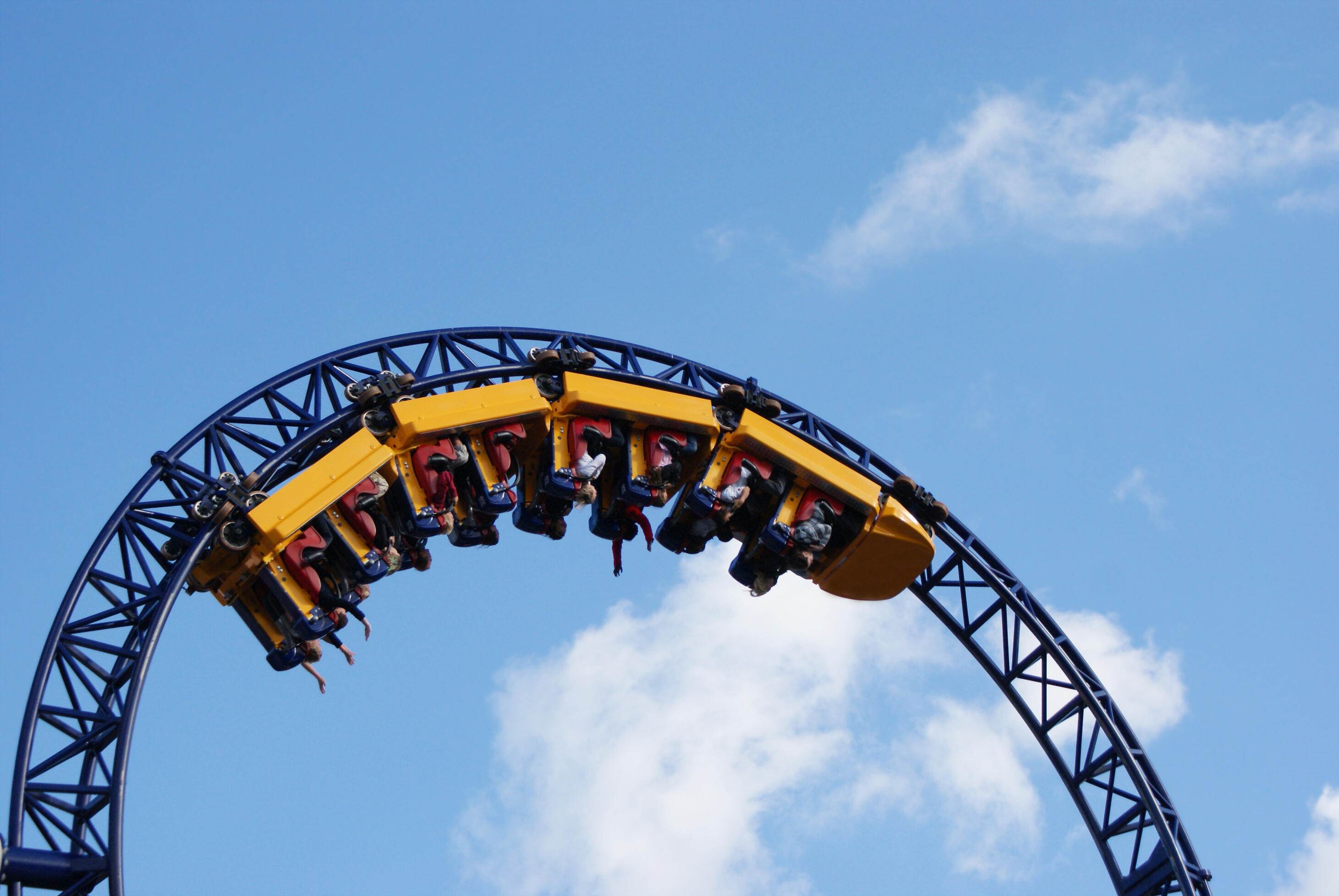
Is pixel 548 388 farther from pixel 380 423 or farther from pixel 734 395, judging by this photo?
pixel 734 395

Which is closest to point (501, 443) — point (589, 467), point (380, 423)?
point (589, 467)

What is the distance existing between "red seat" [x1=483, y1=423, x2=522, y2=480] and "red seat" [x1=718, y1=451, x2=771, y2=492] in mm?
2166

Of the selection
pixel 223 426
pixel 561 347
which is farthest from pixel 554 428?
pixel 223 426

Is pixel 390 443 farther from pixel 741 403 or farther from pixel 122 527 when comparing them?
pixel 741 403

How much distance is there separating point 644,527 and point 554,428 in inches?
59.7

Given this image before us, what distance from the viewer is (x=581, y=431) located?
53.2ft

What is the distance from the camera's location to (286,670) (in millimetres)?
15414

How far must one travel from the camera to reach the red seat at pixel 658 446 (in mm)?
16375

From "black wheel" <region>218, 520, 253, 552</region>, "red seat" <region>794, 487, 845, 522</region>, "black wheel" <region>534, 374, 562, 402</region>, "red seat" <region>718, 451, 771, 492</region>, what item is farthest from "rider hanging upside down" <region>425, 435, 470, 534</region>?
"red seat" <region>794, 487, 845, 522</region>

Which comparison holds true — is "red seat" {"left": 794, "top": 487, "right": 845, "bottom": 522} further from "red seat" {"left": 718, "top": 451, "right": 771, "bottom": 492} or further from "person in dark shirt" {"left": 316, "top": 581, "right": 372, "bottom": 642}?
"person in dark shirt" {"left": 316, "top": 581, "right": 372, "bottom": 642}

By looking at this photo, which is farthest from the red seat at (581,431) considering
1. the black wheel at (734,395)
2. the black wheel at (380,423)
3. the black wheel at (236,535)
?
the black wheel at (236,535)

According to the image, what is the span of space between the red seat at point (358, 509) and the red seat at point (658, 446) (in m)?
→ 2.83

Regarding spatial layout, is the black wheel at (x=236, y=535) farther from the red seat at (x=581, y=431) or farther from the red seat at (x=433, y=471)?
the red seat at (x=581, y=431)

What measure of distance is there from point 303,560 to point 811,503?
5254mm
